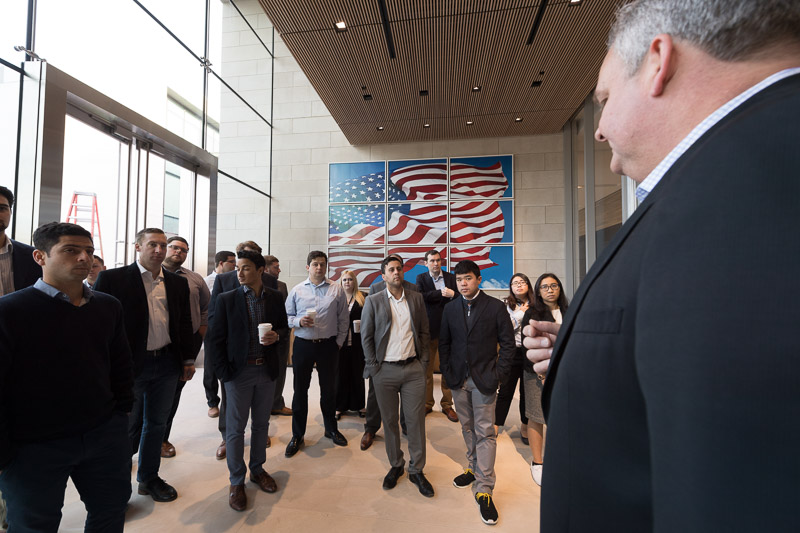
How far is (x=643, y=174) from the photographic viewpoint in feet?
2.06

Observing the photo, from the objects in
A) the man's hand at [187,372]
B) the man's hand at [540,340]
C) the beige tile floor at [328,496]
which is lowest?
the beige tile floor at [328,496]

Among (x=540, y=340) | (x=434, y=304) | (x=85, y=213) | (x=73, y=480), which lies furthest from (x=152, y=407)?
(x=434, y=304)

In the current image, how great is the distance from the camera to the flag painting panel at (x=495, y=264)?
7.29 meters

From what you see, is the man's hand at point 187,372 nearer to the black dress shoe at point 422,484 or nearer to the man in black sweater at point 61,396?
the man in black sweater at point 61,396

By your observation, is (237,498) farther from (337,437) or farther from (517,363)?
(517,363)

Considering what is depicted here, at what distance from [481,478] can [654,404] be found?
274 cm

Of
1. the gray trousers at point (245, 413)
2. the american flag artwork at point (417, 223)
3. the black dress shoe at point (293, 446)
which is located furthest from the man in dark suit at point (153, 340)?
the american flag artwork at point (417, 223)

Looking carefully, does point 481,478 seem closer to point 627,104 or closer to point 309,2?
point 627,104

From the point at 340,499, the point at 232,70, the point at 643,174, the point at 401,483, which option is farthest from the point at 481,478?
the point at 232,70

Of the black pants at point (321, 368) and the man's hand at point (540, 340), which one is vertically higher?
the man's hand at point (540, 340)

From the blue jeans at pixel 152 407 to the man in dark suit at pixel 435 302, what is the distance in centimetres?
262

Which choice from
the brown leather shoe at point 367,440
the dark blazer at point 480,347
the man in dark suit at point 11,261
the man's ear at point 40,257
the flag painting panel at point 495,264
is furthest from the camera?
the flag painting panel at point 495,264

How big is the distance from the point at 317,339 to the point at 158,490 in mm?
1649

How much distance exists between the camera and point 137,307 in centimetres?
260
